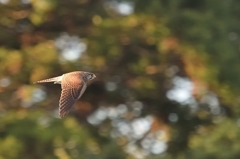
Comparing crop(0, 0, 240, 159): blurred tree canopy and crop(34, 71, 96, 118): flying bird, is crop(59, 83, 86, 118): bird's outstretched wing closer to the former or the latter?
crop(34, 71, 96, 118): flying bird

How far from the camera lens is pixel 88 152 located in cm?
383

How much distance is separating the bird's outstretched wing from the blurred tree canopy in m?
2.32

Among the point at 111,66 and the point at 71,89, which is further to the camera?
the point at 111,66

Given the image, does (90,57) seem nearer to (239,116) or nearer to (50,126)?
(50,126)

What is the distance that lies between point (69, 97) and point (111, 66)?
337 centimetres

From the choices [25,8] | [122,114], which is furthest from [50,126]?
[122,114]

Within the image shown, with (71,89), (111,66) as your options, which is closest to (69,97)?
(71,89)

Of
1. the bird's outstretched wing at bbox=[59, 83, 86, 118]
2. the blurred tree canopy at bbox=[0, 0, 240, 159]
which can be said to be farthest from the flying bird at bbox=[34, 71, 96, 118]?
the blurred tree canopy at bbox=[0, 0, 240, 159]

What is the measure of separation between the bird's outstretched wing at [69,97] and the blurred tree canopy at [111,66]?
7.60ft

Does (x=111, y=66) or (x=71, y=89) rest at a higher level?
(x=71, y=89)

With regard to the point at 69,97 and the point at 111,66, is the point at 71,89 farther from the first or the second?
the point at 111,66

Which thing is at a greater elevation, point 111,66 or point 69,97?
point 69,97

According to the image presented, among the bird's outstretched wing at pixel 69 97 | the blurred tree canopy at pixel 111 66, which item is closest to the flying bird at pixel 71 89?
the bird's outstretched wing at pixel 69 97

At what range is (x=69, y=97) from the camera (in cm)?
134
